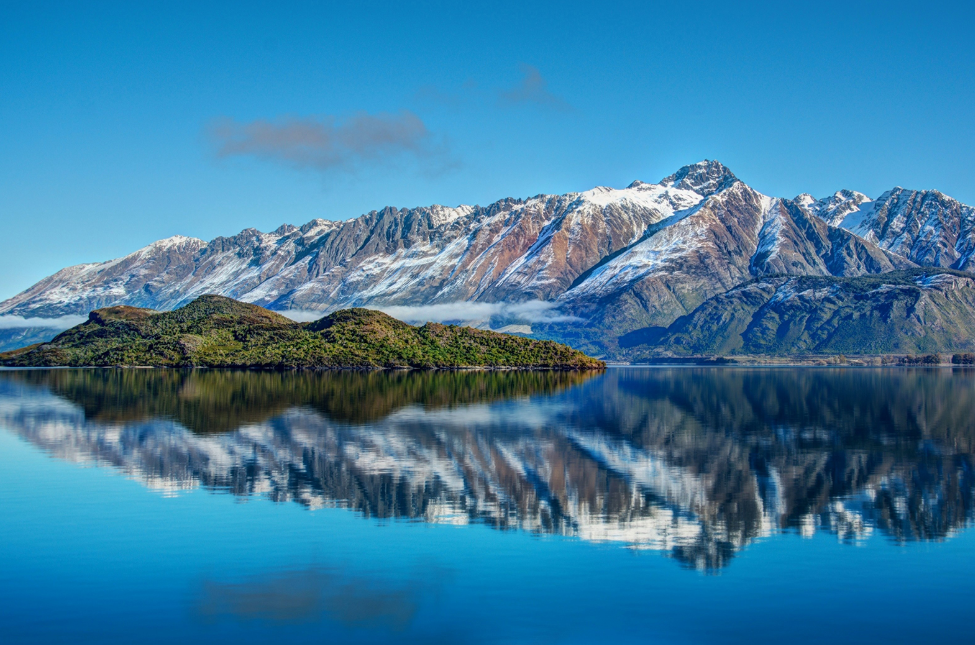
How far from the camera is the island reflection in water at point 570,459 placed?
42.7 m

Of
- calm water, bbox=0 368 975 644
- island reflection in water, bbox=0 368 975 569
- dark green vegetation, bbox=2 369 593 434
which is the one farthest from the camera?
dark green vegetation, bbox=2 369 593 434

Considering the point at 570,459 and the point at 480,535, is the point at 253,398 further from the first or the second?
the point at 480,535

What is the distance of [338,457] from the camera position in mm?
61375

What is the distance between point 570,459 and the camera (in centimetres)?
6238

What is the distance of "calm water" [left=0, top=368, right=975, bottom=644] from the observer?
28.0m

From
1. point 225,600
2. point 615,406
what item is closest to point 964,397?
point 615,406

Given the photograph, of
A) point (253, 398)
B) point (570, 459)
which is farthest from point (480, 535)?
point (253, 398)

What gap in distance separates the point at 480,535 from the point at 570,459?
25.0 meters

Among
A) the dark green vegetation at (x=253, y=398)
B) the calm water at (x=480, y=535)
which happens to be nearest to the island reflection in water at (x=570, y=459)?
the calm water at (x=480, y=535)

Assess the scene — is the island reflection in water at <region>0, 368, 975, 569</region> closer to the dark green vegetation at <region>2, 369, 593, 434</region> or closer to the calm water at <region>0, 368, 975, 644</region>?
the calm water at <region>0, 368, 975, 644</region>

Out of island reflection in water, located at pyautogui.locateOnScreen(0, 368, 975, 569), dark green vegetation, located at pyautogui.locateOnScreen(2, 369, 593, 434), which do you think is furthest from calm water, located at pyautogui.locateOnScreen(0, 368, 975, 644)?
dark green vegetation, located at pyautogui.locateOnScreen(2, 369, 593, 434)

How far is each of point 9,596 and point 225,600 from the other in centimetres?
793

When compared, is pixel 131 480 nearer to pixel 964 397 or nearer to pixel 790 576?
pixel 790 576

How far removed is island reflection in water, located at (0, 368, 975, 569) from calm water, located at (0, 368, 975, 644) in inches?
12.3
